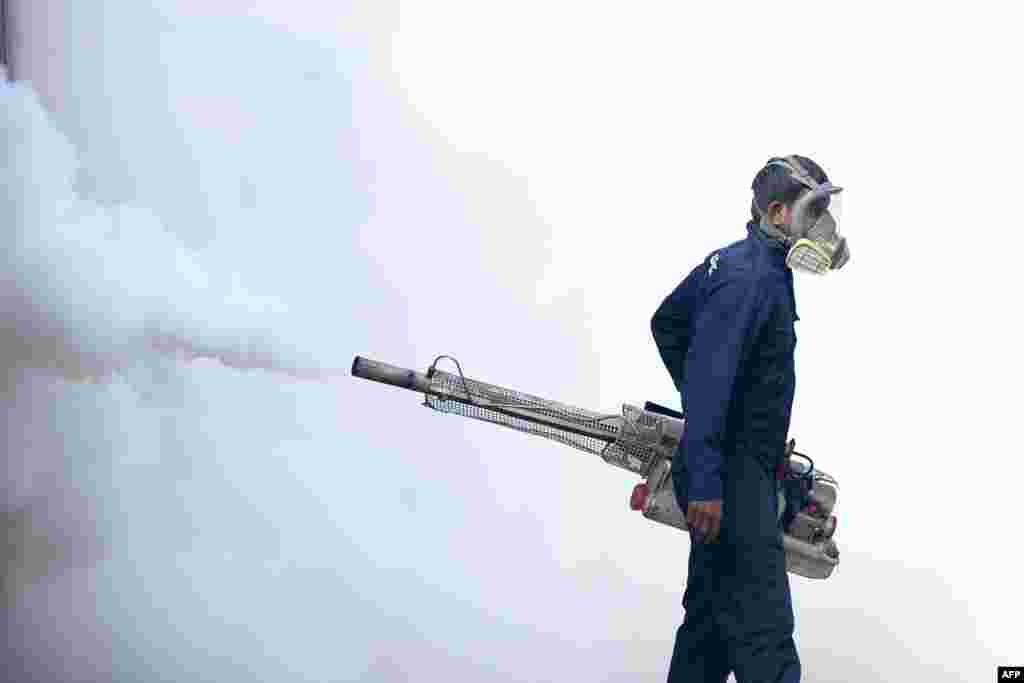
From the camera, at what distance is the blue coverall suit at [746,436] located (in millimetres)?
2725

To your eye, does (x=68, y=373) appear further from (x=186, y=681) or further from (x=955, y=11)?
(x=955, y=11)

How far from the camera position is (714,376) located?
2.72m

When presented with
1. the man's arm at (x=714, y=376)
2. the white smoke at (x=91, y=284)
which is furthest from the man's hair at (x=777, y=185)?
the white smoke at (x=91, y=284)

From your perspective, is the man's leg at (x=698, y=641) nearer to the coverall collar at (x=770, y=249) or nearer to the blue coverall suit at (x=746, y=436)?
the blue coverall suit at (x=746, y=436)

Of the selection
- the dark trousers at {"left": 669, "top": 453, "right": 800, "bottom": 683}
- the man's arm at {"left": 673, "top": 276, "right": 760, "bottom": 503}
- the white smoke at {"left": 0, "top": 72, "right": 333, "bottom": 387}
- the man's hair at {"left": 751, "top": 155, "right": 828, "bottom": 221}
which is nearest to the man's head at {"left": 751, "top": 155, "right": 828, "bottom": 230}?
the man's hair at {"left": 751, "top": 155, "right": 828, "bottom": 221}

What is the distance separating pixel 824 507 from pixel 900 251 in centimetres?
67

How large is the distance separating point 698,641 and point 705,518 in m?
0.35

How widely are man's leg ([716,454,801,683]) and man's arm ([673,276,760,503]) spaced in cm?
9

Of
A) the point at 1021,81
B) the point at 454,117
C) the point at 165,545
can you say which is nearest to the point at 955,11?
the point at 1021,81

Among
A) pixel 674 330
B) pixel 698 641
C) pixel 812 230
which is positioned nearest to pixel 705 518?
pixel 698 641

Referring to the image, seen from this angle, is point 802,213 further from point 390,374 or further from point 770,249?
point 390,374

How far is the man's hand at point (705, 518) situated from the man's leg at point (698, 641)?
0.49ft

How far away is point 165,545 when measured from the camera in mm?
3293

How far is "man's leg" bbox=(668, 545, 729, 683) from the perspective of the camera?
9.49ft
